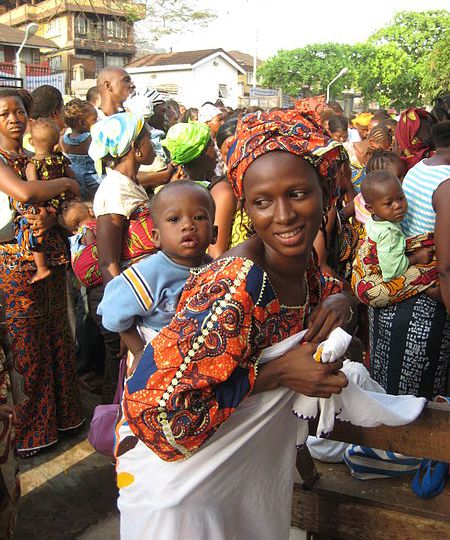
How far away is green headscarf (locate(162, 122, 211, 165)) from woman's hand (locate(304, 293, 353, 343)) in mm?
2099

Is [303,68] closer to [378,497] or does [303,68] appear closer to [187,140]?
[187,140]

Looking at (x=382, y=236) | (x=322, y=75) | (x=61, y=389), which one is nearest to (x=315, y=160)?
(x=382, y=236)

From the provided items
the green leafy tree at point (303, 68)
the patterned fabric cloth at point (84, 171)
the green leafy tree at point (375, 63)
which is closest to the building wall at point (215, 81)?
the green leafy tree at point (375, 63)

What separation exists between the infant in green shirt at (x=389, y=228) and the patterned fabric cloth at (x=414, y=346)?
188 mm

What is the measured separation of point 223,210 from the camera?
2928 mm

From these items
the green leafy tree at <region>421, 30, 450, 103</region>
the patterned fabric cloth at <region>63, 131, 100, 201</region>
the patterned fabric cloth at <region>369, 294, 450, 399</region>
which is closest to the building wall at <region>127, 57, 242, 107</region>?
the green leafy tree at <region>421, 30, 450, 103</region>

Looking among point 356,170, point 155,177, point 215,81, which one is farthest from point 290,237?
point 215,81

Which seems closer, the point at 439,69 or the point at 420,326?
the point at 420,326

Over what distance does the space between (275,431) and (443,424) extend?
1.50ft

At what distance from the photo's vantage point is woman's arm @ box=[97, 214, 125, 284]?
296cm

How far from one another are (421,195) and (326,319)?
1628mm

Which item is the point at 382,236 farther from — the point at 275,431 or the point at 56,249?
the point at 56,249

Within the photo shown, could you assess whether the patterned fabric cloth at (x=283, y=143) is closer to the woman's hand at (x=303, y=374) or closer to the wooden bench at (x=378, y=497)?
the woman's hand at (x=303, y=374)

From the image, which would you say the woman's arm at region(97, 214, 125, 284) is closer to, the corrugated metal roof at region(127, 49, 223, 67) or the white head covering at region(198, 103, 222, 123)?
the white head covering at region(198, 103, 222, 123)
